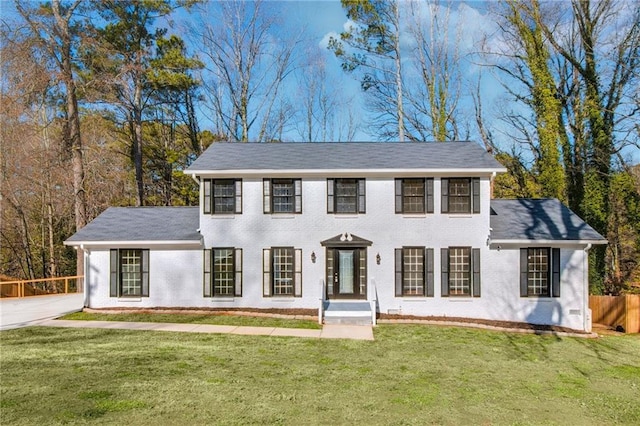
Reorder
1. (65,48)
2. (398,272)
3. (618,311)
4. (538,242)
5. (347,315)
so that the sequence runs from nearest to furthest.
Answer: (347,315), (538,242), (398,272), (618,311), (65,48)

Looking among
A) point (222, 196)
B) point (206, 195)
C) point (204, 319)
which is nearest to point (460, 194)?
point (222, 196)

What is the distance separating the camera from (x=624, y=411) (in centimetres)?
670

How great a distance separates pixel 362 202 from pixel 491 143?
53.9 ft

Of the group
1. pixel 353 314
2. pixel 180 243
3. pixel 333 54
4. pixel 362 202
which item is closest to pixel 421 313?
pixel 353 314

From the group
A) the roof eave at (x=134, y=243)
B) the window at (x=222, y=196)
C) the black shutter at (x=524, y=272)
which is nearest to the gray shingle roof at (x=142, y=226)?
the roof eave at (x=134, y=243)

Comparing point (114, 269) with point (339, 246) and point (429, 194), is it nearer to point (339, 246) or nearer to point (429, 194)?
point (339, 246)

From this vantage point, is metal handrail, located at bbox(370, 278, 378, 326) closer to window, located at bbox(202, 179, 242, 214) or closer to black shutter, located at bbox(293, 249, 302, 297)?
black shutter, located at bbox(293, 249, 302, 297)

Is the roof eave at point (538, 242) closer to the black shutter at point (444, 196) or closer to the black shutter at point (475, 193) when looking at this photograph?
the black shutter at point (475, 193)

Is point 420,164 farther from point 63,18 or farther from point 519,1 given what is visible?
point 63,18

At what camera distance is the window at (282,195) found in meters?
14.5

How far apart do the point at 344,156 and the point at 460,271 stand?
6.13m

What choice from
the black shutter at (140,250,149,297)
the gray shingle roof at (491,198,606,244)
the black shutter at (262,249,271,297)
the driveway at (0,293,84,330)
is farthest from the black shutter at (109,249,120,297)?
the gray shingle roof at (491,198,606,244)

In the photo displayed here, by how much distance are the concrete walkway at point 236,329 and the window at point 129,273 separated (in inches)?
77.0

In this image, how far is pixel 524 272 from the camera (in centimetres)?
1370
